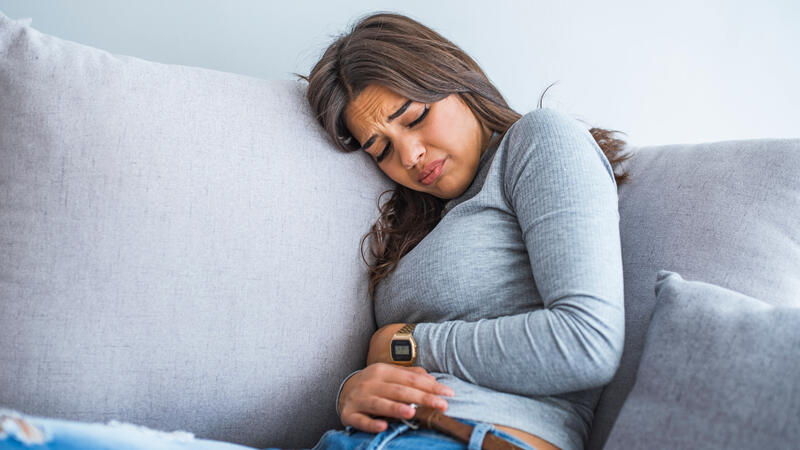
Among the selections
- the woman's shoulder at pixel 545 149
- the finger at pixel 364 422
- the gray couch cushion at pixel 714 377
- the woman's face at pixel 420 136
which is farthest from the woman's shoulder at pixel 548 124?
the finger at pixel 364 422

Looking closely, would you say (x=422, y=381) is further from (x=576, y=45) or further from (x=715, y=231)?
(x=576, y=45)

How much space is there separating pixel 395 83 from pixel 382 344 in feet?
1.52

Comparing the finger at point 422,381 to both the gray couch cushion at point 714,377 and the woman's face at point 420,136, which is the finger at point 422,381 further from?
the woman's face at point 420,136

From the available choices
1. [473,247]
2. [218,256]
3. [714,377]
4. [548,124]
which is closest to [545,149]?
[548,124]

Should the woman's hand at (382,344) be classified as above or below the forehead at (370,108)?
below

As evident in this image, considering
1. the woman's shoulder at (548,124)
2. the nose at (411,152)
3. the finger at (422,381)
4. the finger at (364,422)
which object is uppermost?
the woman's shoulder at (548,124)

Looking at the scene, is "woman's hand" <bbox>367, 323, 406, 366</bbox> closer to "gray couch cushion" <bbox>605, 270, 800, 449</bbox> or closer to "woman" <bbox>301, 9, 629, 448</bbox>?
"woman" <bbox>301, 9, 629, 448</bbox>

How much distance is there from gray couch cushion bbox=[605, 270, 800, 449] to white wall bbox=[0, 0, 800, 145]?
2.55 ft

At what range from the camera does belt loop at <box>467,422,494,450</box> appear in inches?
28.6

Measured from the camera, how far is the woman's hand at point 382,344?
93 cm

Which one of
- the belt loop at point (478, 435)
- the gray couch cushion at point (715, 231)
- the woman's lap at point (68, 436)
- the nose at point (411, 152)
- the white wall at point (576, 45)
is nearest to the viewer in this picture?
the woman's lap at point (68, 436)

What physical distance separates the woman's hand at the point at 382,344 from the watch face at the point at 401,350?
1 cm

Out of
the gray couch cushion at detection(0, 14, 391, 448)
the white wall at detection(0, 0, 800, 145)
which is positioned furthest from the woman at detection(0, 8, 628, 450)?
the white wall at detection(0, 0, 800, 145)

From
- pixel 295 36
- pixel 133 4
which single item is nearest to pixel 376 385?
pixel 295 36
